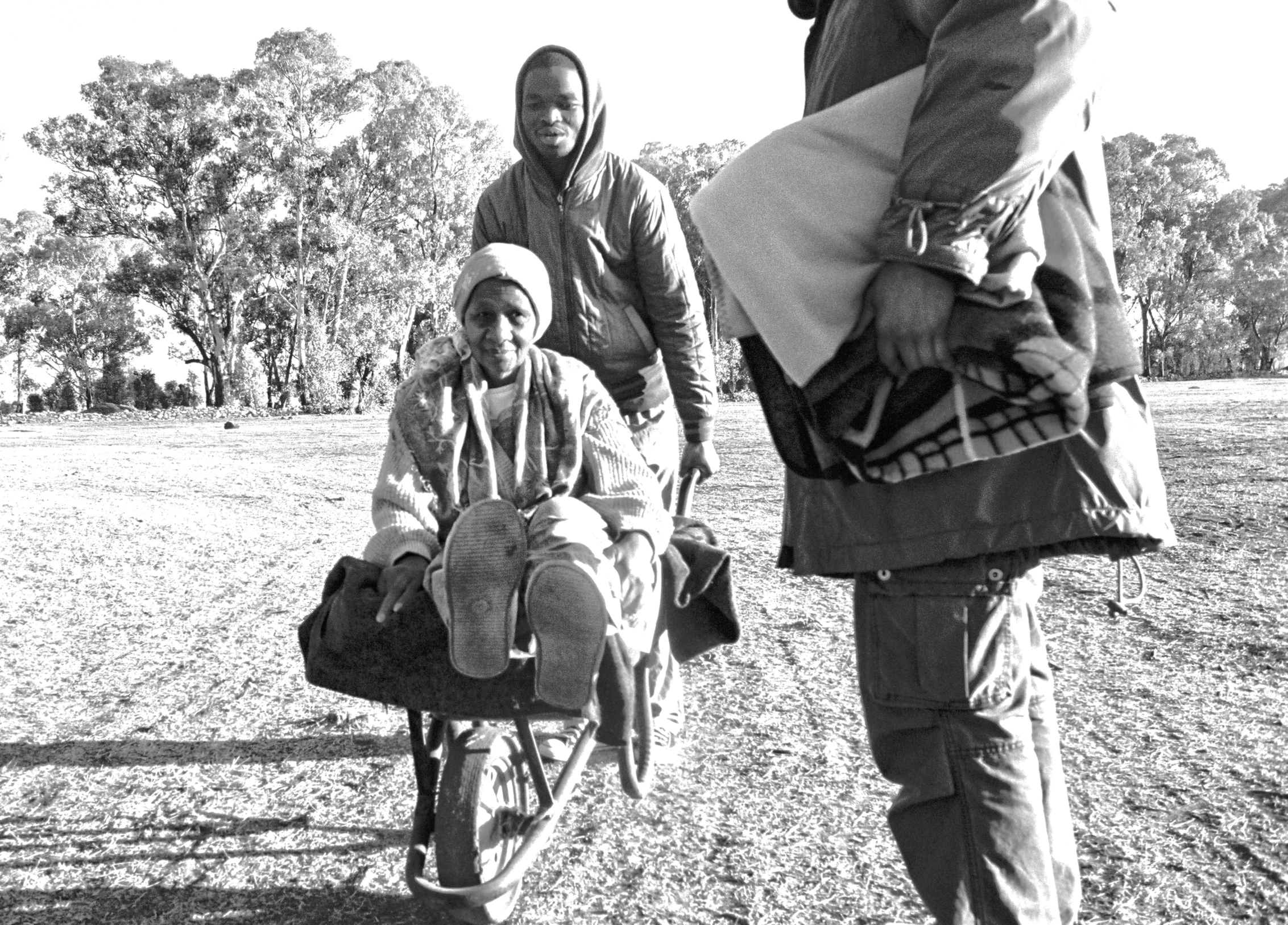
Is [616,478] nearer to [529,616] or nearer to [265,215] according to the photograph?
[529,616]

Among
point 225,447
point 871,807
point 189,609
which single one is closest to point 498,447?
point 871,807

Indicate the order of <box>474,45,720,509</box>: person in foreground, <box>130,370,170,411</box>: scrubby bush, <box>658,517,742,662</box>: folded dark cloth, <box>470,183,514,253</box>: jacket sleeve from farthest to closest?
<box>130,370,170,411</box>: scrubby bush → <box>470,183,514,253</box>: jacket sleeve → <box>474,45,720,509</box>: person in foreground → <box>658,517,742,662</box>: folded dark cloth

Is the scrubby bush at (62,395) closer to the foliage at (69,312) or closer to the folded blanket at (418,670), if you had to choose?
the foliage at (69,312)

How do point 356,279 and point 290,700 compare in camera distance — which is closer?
point 290,700

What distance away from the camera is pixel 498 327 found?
2805 mm

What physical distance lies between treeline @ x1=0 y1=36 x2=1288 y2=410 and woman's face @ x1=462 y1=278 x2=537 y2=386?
29583mm

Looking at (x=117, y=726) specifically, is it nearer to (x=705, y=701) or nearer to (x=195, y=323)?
(x=705, y=701)

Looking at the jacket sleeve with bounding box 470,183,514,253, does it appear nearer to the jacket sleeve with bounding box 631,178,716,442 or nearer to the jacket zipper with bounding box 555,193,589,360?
the jacket zipper with bounding box 555,193,589,360

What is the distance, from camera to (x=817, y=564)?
6.01 feet

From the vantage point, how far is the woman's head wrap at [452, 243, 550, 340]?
2814mm

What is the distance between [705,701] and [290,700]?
156 cm

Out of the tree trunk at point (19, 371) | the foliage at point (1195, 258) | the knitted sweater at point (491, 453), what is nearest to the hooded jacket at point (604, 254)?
the knitted sweater at point (491, 453)

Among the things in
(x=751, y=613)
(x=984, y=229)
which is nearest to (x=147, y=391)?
(x=751, y=613)

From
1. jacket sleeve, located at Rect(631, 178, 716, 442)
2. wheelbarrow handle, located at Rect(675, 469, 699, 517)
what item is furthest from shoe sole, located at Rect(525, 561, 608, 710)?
jacket sleeve, located at Rect(631, 178, 716, 442)
